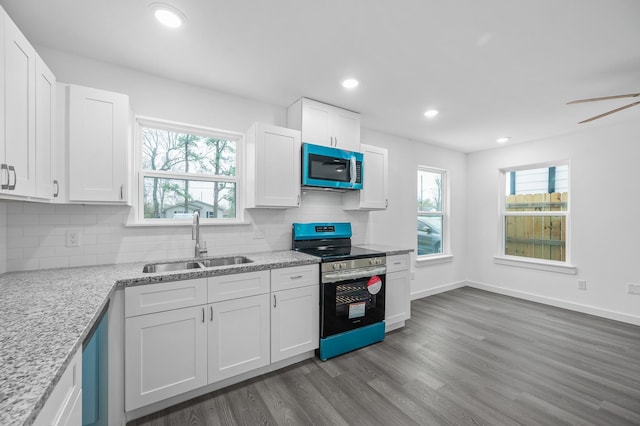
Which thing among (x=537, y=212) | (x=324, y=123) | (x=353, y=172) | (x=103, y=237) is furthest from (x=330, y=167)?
(x=537, y=212)

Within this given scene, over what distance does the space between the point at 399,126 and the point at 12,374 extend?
3970 millimetres

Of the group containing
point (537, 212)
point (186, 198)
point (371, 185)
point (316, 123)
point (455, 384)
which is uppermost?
point (316, 123)

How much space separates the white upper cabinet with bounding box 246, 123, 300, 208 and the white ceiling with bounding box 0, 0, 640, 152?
1.41ft

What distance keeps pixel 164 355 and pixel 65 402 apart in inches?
43.7

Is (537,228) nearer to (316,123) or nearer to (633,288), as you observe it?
(633,288)

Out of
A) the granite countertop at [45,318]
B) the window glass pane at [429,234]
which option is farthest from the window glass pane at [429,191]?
the granite countertop at [45,318]

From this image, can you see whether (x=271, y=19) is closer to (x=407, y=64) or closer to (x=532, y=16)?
(x=407, y=64)

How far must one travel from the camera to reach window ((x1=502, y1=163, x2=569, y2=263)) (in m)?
4.20

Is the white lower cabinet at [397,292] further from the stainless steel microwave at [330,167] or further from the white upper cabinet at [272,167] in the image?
the white upper cabinet at [272,167]

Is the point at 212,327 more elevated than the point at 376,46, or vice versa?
the point at 376,46

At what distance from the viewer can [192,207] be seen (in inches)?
106

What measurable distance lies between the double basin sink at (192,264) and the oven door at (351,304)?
822mm

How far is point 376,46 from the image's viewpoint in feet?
6.69

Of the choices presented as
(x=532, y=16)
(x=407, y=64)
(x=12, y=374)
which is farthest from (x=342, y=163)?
(x=12, y=374)
